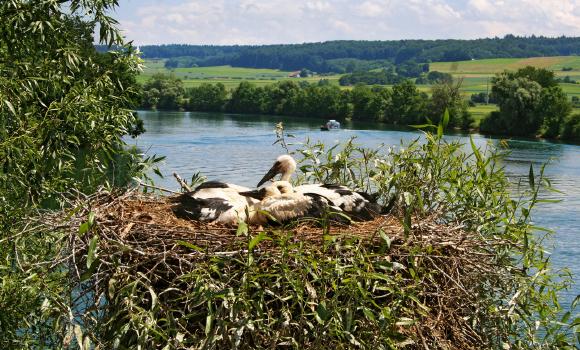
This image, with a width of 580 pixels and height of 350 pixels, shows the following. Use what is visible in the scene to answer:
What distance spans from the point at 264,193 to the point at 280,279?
174 centimetres

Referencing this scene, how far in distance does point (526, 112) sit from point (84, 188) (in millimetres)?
68225

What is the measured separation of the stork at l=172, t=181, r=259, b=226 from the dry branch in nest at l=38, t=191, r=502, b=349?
27cm

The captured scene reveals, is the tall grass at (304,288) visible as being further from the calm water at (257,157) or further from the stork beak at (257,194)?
the calm water at (257,157)

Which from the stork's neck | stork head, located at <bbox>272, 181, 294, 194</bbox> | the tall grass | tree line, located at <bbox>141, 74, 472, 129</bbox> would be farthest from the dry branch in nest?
tree line, located at <bbox>141, 74, 472, 129</bbox>

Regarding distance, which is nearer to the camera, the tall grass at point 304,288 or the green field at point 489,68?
the tall grass at point 304,288

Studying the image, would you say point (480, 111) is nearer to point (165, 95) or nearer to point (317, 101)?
point (317, 101)

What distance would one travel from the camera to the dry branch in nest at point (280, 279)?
4.23 metres

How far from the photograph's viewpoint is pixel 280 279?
4.34 meters

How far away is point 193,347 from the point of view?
13.8 feet

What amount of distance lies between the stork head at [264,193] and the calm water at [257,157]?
13.7 m

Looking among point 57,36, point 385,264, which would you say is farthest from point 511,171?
point 385,264

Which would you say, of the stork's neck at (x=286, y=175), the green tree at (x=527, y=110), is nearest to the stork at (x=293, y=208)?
the stork's neck at (x=286, y=175)

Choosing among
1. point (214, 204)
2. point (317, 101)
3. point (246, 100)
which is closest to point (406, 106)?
point (317, 101)

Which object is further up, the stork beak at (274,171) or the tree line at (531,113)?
the stork beak at (274,171)
